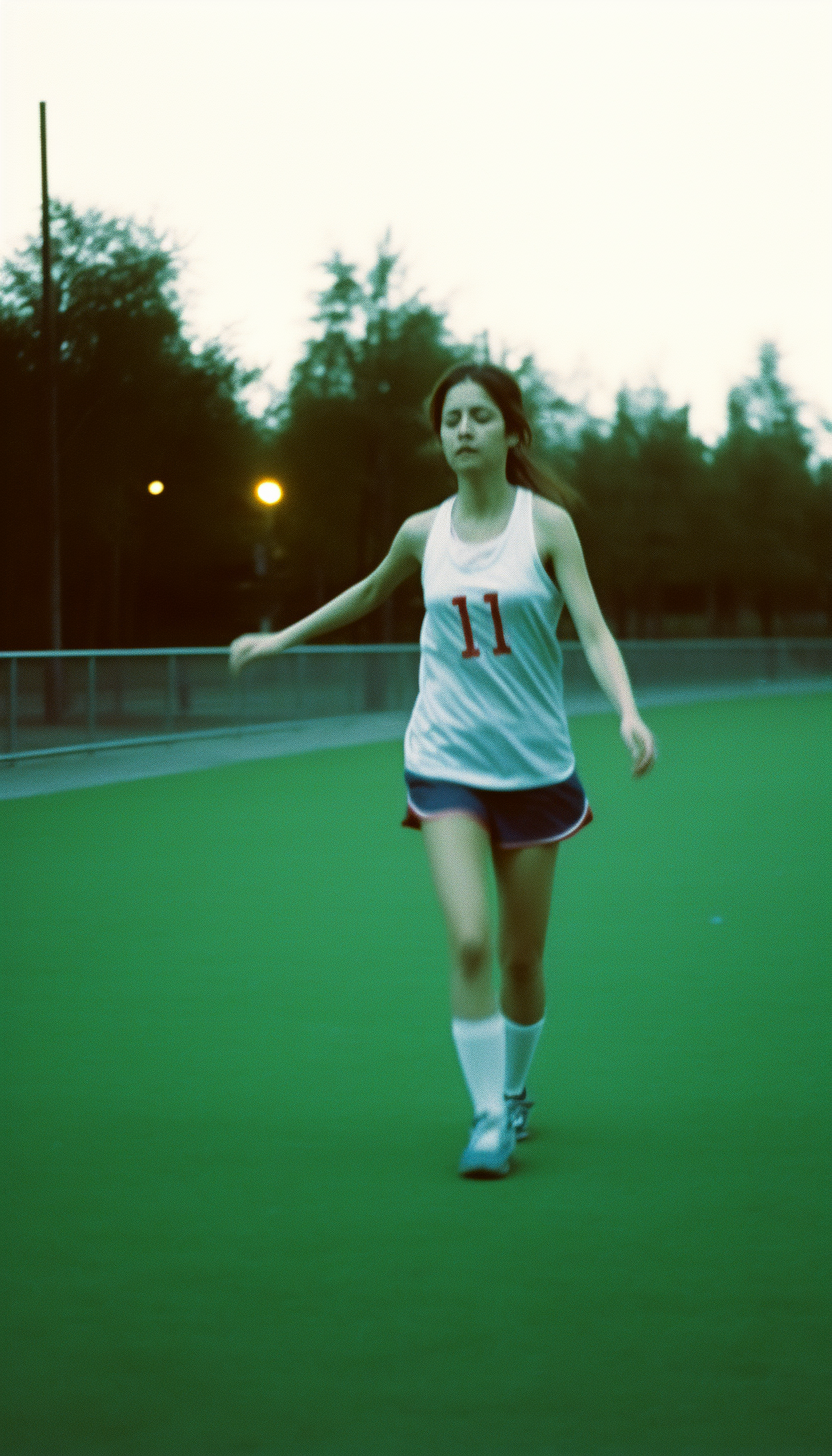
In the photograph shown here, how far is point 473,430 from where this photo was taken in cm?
455

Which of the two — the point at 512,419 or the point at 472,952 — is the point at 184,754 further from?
the point at 472,952

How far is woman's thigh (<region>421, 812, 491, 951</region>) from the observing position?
176 inches

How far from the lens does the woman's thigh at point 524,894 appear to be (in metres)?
4.61

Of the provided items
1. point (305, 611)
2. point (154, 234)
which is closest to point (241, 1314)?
point (154, 234)

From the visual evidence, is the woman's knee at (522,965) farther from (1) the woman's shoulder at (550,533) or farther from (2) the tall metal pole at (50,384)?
(2) the tall metal pole at (50,384)

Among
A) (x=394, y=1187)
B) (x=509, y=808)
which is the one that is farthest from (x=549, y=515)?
(x=394, y=1187)

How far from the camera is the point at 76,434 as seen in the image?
3019 centimetres

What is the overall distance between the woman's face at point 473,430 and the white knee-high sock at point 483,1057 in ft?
4.28

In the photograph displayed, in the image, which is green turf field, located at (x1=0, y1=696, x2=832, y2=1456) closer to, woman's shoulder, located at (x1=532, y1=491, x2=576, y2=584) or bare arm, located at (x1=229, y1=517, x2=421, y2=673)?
bare arm, located at (x1=229, y1=517, x2=421, y2=673)

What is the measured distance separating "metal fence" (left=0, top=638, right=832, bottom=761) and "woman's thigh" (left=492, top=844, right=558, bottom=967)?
406 inches

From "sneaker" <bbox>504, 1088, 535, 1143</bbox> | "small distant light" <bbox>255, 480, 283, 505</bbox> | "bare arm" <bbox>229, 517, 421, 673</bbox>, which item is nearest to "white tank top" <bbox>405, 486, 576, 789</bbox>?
"bare arm" <bbox>229, 517, 421, 673</bbox>

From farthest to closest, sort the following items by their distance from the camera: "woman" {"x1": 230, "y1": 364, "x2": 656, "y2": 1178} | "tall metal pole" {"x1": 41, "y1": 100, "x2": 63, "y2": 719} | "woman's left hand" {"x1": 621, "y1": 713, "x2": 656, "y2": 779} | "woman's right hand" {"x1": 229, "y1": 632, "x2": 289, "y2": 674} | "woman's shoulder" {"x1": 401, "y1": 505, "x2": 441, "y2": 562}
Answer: "tall metal pole" {"x1": 41, "y1": 100, "x2": 63, "y2": 719} < "woman's right hand" {"x1": 229, "y1": 632, "x2": 289, "y2": 674} < "woman's shoulder" {"x1": 401, "y1": 505, "x2": 441, "y2": 562} < "woman" {"x1": 230, "y1": 364, "x2": 656, "y2": 1178} < "woman's left hand" {"x1": 621, "y1": 713, "x2": 656, "y2": 779}

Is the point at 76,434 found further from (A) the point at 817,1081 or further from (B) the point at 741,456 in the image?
(B) the point at 741,456

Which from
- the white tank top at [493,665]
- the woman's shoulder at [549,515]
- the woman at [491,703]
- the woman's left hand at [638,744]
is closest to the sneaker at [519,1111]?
the woman at [491,703]
